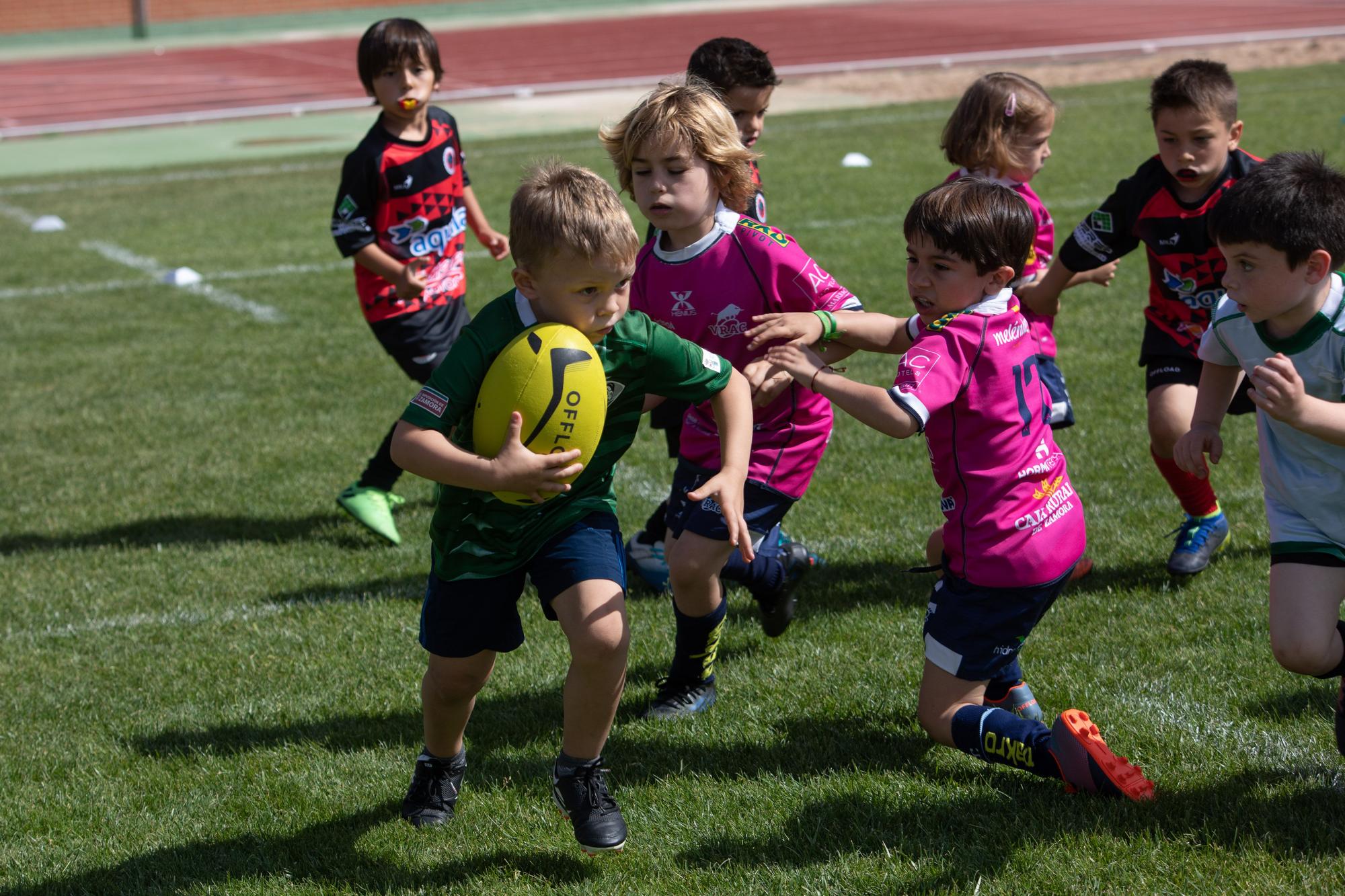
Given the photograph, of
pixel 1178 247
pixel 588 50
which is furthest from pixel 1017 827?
pixel 588 50

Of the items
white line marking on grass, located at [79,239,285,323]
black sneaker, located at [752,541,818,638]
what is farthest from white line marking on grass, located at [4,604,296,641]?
white line marking on grass, located at [79,239,285,323]

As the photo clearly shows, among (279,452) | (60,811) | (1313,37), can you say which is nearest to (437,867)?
(60,811)

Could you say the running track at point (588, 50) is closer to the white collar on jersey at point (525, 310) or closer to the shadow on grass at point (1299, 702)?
the white collar on jersey at point (525, 310)

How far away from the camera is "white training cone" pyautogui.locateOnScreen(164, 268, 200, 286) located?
39.1ft

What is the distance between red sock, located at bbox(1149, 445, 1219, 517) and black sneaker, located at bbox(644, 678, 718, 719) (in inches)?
81.0

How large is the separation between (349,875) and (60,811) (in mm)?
1016

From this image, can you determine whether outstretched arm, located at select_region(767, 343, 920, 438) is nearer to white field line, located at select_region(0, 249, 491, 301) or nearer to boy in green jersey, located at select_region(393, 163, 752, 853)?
boy in green jersey, located at select_region(393, 163, 752, 853)

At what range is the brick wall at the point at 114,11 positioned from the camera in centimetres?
3862

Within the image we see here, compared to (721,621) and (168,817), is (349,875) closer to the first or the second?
(168,817)

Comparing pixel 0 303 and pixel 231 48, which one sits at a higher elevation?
pixel 231 48

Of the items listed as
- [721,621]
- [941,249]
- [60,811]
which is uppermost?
[941,249]

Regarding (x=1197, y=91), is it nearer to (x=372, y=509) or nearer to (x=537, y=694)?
(x=537, y=694)

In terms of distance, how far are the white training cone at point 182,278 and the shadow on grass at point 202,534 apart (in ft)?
18.4

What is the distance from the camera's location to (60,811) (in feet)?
13.3
